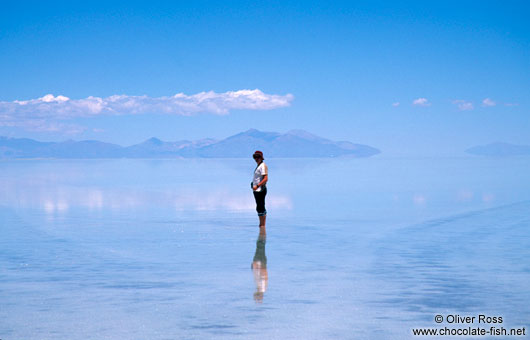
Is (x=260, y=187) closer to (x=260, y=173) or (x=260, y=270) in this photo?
(x=260, y=173)

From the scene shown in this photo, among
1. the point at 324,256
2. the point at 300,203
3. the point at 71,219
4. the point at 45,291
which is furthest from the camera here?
the point at 300,203

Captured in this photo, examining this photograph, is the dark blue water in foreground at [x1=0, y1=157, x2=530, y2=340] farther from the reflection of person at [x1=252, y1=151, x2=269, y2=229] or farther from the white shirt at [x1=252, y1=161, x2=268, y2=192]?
the white shirt at [x1=252, y1=161, x2=268, y2=192]

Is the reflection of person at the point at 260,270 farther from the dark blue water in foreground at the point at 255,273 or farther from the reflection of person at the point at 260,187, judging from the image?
the reflection of person at the point at 260,187

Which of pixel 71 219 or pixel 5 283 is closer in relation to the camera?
pixel 5 283

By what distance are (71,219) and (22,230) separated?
2865mm

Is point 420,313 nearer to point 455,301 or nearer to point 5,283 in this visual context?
point 455,301

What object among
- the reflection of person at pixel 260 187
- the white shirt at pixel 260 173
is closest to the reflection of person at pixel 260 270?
the reflection of person at pixel 260 187

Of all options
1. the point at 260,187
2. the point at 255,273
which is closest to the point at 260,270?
the point at 255,273

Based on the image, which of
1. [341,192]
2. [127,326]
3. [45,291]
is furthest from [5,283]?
[341,192]

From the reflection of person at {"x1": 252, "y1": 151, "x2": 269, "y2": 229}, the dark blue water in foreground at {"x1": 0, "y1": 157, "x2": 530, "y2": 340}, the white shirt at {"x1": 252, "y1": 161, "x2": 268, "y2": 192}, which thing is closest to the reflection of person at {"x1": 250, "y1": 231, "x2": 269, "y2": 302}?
the dark blue water in foreground at {"x1": 0, "y1": 157, "x2": 530, "y2": 340}

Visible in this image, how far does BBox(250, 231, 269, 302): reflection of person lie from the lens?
346 inches

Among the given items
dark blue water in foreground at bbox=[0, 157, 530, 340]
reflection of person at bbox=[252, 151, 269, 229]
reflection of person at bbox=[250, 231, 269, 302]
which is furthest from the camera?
reflection of person at bbox=[252, 151, 269, 229]

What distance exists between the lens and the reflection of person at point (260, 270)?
28.9 ft

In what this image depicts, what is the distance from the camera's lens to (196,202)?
83.9 ft
